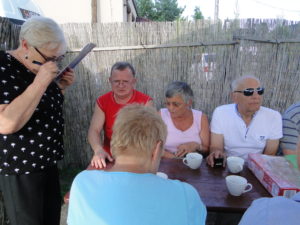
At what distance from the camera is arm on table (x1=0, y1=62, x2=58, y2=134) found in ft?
4.67

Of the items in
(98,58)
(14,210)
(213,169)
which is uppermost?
(98,58)

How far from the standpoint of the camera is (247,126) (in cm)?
235

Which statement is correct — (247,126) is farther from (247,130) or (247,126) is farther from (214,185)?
→ (214,185)

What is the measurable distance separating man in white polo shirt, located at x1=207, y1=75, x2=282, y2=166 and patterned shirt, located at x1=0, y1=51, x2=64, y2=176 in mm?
1437

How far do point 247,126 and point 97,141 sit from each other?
4.74 ft

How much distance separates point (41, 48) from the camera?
5.29ft

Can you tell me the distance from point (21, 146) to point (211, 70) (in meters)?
2.65

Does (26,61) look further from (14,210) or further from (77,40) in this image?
(77,40)

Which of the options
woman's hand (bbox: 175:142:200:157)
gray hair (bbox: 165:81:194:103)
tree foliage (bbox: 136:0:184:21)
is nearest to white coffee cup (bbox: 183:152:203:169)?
woman's hand (bbox: 175:142:200:157)

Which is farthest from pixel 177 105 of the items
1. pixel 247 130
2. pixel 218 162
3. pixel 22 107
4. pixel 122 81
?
pixel 22 107

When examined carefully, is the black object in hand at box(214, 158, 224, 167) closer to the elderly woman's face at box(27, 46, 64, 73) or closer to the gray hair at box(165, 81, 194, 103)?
the gray hair at box(165, 81, 194, 103)

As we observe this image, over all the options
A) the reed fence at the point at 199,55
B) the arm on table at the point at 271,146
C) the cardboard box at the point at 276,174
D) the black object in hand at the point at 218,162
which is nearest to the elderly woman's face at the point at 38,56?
the black object in hand at the point at 218,162

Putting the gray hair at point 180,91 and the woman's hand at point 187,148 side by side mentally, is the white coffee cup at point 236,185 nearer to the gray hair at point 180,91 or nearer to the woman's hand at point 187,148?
the woman's hand at point 187,148

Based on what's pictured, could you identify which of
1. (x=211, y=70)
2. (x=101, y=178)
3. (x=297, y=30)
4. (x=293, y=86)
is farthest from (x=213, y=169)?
(x=297, y=30)
